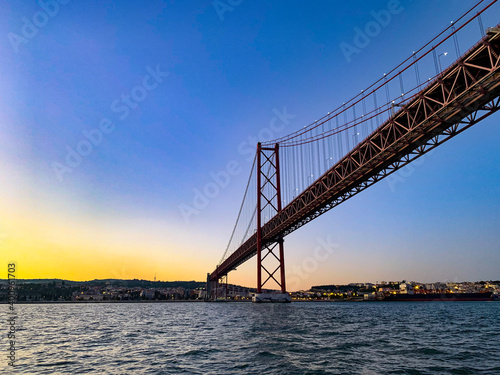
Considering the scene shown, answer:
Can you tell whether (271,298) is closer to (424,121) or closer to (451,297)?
(424,121)

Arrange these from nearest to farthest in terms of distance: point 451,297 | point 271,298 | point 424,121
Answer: point 424,121 → point 271,298 → point 451,297

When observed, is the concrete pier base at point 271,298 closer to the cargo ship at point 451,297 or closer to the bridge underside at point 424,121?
the bridge underside at point 424,121

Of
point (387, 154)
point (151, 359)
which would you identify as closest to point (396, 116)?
point (387, 154)

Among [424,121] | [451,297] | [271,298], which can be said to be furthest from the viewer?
[451,297]

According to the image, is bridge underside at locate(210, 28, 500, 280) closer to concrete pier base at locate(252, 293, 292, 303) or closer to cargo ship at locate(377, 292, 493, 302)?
concrete pier base at locate(252, 293, 292, 303)

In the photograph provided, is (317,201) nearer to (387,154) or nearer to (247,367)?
(387,154)

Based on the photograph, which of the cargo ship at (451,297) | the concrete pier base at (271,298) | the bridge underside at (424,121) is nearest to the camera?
the bridge underside at (424,121)

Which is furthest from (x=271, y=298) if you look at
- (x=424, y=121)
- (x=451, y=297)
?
(x=451, y=297)

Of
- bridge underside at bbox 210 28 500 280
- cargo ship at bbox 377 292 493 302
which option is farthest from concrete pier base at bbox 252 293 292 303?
cargo ship at bbox 377 292 493 302

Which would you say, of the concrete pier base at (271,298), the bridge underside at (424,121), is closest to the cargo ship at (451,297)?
the concrete pier base at (271,298)
